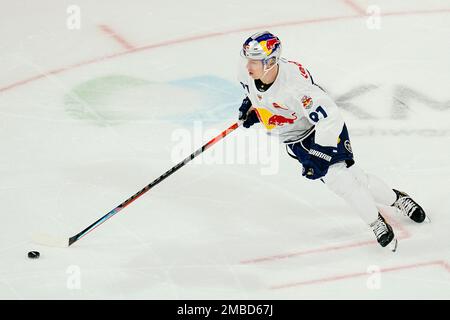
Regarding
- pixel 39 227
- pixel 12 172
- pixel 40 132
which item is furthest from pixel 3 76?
pixel 39 227

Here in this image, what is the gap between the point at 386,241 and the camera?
4875 millimetres

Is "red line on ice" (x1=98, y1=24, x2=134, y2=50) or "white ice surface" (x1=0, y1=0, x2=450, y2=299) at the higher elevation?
"red line on ice" (x1=98, y1=24, x2=134, y2=50)

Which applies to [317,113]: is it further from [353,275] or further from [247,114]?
[353,275]

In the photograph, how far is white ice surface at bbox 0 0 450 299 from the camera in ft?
15.8

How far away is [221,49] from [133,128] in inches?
42.6

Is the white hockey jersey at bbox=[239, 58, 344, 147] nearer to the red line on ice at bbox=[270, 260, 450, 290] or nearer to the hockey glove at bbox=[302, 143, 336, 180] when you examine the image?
the hockey glove at bbox=[302, 143, 336, 180]

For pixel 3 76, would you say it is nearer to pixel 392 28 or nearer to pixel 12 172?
pixel 12 172

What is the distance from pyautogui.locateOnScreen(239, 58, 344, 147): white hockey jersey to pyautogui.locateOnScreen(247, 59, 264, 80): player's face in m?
0.08

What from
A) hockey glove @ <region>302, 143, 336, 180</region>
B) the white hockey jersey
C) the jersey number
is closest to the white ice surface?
hockey glove @ <region>302, 143, 336, 180</region>

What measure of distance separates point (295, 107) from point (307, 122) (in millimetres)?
143

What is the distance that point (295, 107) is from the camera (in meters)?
4.77

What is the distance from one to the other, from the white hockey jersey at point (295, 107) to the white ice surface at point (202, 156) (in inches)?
21.2

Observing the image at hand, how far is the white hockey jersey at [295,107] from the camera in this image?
4656mm

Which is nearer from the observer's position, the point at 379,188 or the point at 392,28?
the point at 379,188
